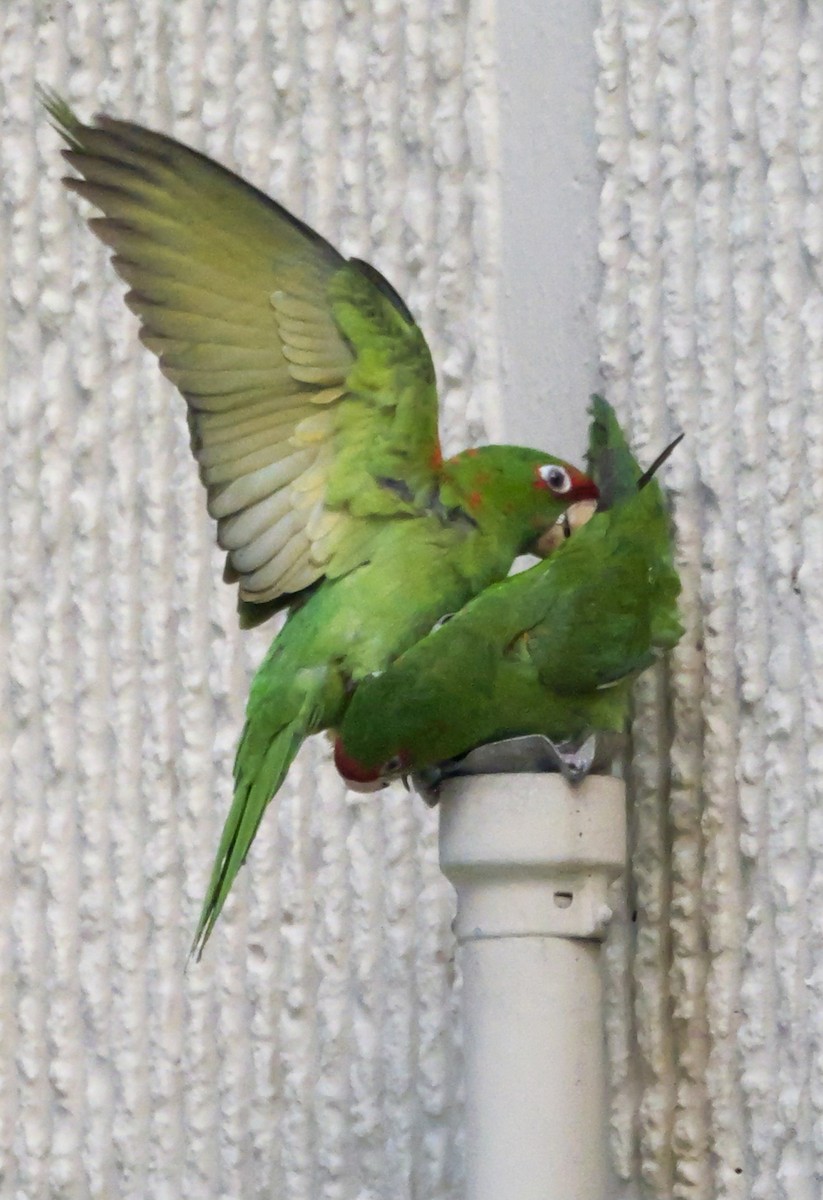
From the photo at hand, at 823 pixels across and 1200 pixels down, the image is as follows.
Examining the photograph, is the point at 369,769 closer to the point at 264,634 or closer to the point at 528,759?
the point at 528,759

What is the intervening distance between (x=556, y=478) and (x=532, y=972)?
0.25 m

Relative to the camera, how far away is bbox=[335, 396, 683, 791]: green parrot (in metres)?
0.87

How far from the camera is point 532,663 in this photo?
0.88 m

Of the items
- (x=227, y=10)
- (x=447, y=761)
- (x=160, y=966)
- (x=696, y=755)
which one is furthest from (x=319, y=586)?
(x=227, y=10)

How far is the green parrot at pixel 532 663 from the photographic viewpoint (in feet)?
2.84

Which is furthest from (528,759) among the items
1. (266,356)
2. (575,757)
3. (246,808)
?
(266,356)

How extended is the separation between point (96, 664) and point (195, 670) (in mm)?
72

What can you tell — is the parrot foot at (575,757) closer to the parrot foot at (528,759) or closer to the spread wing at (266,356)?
the parrot foot at (528,759)

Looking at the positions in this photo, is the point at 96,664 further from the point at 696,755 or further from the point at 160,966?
the point at 696,755

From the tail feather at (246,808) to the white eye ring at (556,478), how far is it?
0.58ft

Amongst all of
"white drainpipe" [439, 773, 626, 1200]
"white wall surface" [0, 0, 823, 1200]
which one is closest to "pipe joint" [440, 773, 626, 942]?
"white drainpipe" [439, 773, 626, 1200]

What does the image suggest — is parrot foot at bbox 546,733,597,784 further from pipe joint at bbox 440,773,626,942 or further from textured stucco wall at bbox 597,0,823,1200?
textured stucco wall at bbox 597,0,823,1200

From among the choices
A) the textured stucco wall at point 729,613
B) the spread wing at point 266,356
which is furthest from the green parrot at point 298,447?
the textured stucco wall at point 729,613

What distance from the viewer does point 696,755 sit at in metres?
0.99
